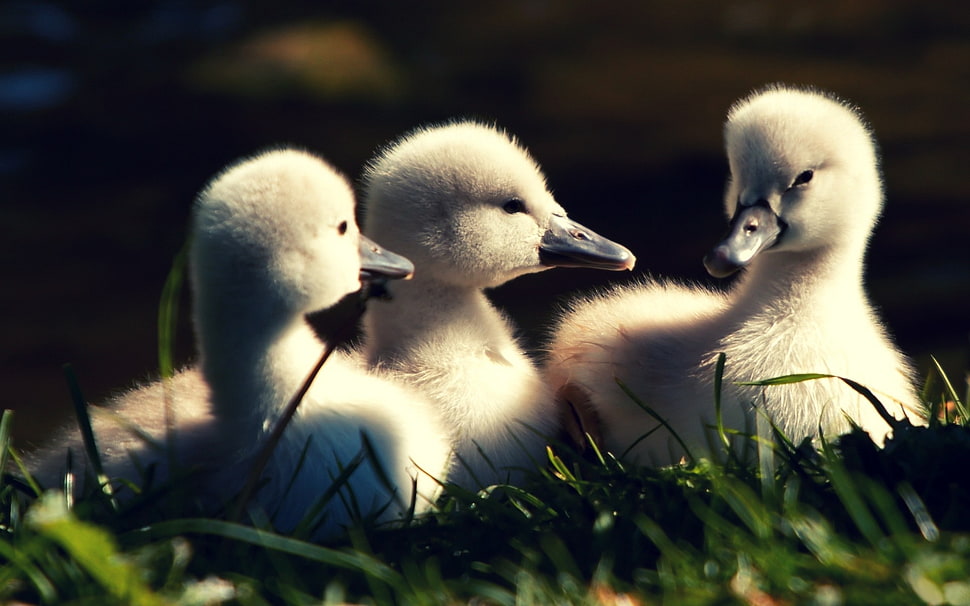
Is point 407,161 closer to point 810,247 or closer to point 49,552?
point 810,247

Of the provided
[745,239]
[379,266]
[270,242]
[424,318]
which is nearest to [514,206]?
[424,318]

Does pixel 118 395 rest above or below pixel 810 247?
below

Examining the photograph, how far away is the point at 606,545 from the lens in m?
2.33

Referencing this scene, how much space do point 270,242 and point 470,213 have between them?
0.82m

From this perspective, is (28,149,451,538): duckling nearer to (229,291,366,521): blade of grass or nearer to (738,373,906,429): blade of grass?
(229,291,366,521): blade of grass

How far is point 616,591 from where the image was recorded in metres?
2.12

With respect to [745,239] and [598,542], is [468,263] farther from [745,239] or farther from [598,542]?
[598,542]

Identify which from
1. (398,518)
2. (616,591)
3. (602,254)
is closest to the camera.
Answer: (616,591)

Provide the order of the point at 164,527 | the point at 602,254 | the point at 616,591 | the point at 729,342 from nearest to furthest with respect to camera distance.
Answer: the point at 616,591, the point at 164,527, the point at 729,342, the point at 602,254

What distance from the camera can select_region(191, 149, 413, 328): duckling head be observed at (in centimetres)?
274

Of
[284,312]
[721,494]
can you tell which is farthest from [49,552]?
[721,494]

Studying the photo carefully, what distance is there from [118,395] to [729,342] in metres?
1.83

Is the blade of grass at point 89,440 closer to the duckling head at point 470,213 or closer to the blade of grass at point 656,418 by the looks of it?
the duckling head at point 470,213

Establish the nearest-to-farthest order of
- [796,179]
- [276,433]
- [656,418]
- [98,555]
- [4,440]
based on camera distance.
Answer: [98,555] < [276,433] < [4,440] < [656,418] < [796,179]
